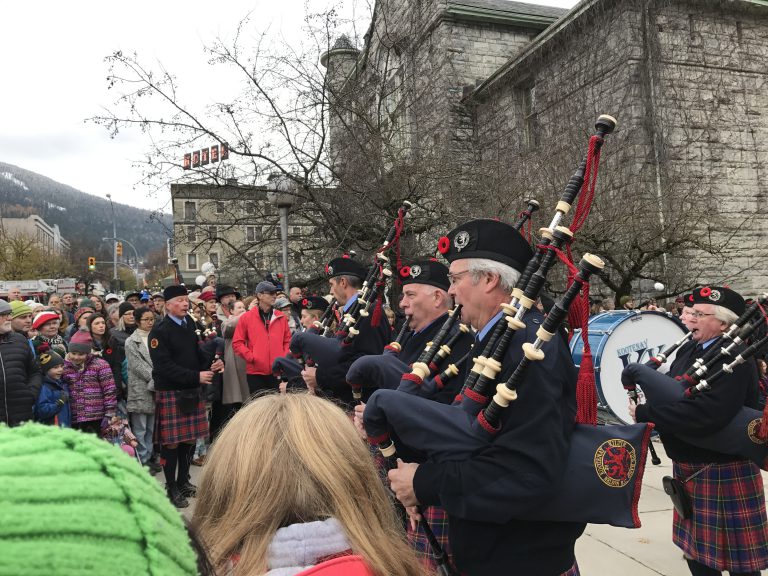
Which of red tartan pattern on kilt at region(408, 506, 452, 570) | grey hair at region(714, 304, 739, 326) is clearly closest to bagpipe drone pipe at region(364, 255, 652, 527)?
red tartan pattern on kilt at region(408, 506, 452, 570)

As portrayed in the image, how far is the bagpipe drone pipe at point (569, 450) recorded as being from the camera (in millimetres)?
1915

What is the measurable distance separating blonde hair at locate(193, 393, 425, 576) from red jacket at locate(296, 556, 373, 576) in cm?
4

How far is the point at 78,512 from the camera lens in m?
0.56

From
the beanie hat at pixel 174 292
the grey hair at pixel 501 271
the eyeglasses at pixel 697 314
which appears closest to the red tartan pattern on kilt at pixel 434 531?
the grey hair at pixel 501 271

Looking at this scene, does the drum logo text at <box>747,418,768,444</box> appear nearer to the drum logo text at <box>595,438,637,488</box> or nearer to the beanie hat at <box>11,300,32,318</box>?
the drum logo text at <box>595,438,637,488</box>

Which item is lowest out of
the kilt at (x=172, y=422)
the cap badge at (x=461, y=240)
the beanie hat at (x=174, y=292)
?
the kilt at (x=172, y=422)

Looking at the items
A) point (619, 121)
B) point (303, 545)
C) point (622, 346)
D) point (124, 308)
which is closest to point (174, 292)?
point (124, 308)

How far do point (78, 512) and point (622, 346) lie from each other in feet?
20.1

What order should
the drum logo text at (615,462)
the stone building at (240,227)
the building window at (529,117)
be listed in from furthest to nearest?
the building window at (529,117), the stone building at (240,227), the drum logo text at (615,462)

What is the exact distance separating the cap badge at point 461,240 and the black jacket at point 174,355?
4.04 metres

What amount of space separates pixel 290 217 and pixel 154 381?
5182 millimetres

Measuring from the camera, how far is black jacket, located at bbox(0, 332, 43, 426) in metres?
4.41

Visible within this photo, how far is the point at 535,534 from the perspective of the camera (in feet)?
6.59

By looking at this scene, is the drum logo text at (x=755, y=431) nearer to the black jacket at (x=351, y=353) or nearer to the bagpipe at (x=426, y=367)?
the bagpipe at (x=426, y=367)
